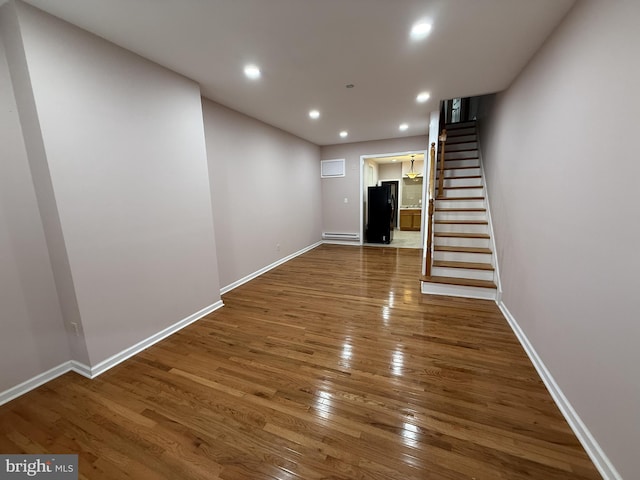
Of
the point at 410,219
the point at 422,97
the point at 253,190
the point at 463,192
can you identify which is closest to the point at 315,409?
the point at 253,190

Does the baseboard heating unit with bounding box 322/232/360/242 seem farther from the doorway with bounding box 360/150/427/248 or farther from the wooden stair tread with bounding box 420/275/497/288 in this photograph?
the wooden stair tread with bounding box 420/275/497/288

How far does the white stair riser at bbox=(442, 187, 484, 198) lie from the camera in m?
4.09

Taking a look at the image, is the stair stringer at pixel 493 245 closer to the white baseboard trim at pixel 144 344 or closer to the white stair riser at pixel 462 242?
the white stair riser at pixel 462 242

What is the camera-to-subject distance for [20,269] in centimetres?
175

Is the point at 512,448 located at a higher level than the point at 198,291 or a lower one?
lower

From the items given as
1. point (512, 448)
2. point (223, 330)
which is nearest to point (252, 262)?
point (223, 330)

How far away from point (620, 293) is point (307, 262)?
4.24 meters

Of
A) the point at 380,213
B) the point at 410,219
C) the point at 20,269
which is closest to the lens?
the point at 20,269

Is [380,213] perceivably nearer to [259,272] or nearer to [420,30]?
[259,272]

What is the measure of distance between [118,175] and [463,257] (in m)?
4.08

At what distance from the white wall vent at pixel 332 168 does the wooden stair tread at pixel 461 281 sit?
3.86 meters

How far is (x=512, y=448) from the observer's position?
1.31m

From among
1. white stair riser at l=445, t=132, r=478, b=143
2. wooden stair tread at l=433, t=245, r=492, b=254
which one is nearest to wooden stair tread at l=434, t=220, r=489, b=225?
wooden stair tread at l=433, t=245, r=492, b=254

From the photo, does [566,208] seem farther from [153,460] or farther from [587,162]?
[153,460]
